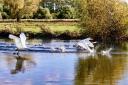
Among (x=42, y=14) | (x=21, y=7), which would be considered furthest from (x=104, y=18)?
(x=42, y=14)

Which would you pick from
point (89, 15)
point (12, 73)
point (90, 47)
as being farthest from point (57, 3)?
point (12, 73)

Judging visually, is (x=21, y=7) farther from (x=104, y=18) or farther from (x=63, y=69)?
(x=63, y=69)

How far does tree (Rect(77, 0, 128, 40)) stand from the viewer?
44.2 m

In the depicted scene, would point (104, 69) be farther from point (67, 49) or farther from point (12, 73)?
point (67, 49)

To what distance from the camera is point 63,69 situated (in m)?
21.3

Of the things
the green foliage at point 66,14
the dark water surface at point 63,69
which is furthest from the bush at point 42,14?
the dark water surface at point 63,69

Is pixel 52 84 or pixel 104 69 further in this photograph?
pixel 104 69

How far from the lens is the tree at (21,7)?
6316 centimetres

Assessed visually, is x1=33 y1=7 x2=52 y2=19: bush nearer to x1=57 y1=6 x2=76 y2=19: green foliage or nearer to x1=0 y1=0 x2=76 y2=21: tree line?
x1=0 y1=0 x2=76 y2=21: tree line

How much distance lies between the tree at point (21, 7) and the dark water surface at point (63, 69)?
35556 mm

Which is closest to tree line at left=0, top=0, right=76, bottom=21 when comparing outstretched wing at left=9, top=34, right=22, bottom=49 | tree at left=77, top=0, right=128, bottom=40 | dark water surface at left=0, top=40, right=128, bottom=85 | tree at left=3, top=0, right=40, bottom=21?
tree at left=3, top=0, right=40, bottom=21

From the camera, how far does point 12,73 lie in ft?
64.8

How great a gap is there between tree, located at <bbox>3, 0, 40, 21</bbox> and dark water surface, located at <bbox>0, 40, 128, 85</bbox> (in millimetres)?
35556

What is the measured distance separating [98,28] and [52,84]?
27.9 metres
